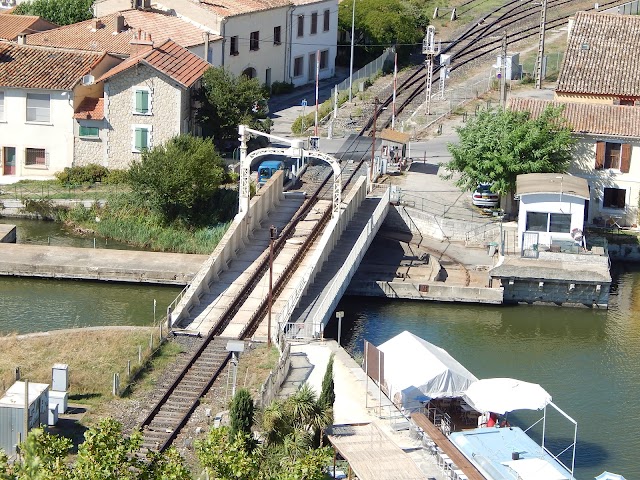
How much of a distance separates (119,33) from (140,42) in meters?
2.61

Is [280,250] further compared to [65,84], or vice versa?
[65,84]

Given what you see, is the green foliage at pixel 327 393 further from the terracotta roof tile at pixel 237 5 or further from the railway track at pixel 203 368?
the terracotta roof tile at pixel 237 5

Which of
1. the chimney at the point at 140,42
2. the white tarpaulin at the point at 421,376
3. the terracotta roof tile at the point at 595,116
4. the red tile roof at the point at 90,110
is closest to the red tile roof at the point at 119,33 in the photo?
the chimney at the point at 140,42

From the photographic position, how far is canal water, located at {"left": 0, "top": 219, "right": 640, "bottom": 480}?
150ft

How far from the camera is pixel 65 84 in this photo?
212ft

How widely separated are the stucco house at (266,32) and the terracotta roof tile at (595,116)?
41.1 feet

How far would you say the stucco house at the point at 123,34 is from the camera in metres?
69.6

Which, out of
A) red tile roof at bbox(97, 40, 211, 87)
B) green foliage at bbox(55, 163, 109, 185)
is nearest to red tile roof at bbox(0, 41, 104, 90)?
red tile roof at bbox(97, 40, 211, 87)

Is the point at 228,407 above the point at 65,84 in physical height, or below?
below

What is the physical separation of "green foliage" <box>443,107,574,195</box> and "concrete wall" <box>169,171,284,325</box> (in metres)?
7.57

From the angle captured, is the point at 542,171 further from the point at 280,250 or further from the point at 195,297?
the point at 195,297

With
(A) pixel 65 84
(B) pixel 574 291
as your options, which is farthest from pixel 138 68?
(B) pixel 574 291

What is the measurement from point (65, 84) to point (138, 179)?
740cm

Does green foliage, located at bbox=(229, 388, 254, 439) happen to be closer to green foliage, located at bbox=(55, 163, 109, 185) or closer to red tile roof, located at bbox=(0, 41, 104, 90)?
green foliage, located at bbox=(55, 163, 109, 185)
